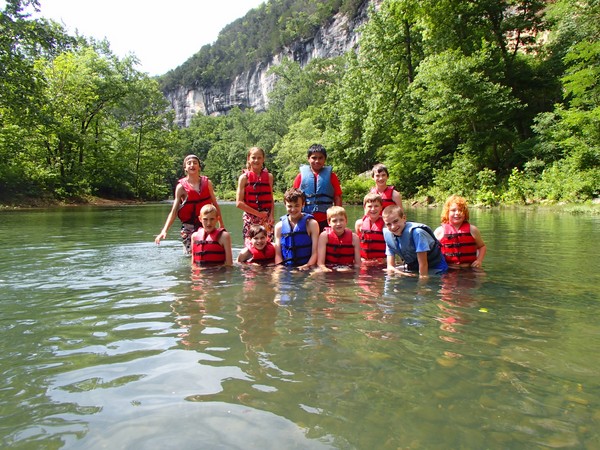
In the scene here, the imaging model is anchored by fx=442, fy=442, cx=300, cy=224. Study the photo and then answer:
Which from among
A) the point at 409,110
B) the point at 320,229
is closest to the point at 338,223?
the point at 320,229

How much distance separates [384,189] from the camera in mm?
6957

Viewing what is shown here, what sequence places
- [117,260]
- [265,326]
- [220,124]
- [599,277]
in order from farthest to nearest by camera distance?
[220,124] < [117,260] < [599,277] < [265,326]

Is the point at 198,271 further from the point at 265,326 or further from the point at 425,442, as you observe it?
the point at 425,442

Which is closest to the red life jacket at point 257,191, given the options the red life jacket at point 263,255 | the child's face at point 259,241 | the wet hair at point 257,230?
the wet hair at point 257,230

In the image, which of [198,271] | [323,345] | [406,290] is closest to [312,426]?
[323,345]

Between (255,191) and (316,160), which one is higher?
(316,160)

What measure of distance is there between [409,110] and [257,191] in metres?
24.2

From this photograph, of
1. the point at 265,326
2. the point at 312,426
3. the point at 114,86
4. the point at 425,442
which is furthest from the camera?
the point at 114,86

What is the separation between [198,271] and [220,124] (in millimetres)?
88792

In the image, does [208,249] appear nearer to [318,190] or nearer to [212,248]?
[212,248]

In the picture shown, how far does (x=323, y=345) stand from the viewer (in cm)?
302

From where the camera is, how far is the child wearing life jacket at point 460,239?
6.09m

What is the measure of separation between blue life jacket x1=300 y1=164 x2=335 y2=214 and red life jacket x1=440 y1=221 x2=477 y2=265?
177cm

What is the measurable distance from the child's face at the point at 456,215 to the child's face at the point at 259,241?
8.69 ft
